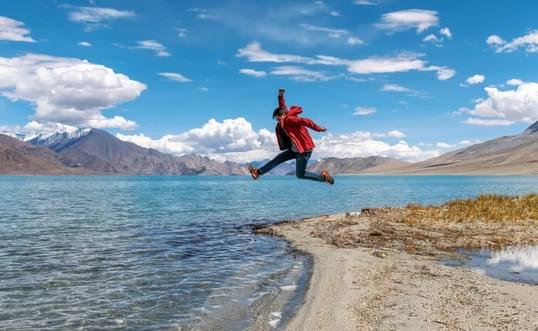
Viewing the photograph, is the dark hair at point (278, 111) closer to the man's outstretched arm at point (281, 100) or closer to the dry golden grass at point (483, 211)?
the man's outstretched arm at point (281, 100)

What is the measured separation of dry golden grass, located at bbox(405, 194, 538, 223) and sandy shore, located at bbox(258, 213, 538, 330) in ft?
24.4

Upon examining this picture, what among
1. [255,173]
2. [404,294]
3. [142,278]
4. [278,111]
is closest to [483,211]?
[404,294]

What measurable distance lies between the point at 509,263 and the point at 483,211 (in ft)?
49.8

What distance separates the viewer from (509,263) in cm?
1647

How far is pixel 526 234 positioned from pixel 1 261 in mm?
24891

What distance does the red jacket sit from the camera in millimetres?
11977

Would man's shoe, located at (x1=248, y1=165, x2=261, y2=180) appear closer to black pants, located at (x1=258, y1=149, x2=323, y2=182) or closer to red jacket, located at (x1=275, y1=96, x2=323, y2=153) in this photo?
black pants, located at (x1=258, y1=149, x2=323, y2=182)

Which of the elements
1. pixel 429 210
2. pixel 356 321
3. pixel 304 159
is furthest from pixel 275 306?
pixel 429 210

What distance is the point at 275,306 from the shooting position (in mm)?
12172

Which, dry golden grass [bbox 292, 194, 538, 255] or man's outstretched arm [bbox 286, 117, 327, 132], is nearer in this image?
man's outstretched arm [bbox 286, 117, 327, 132]

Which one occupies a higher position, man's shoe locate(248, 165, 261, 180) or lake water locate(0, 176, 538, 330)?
man's shoe locate(248, 165, 261, 180)

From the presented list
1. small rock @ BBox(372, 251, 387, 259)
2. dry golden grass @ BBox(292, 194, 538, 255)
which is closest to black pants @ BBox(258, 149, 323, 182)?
small rock @ BBox(372, 251, 387, 259)

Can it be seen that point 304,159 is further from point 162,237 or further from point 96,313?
point 162,237

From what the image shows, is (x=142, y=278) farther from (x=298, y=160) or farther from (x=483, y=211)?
(x=483, y=211)
